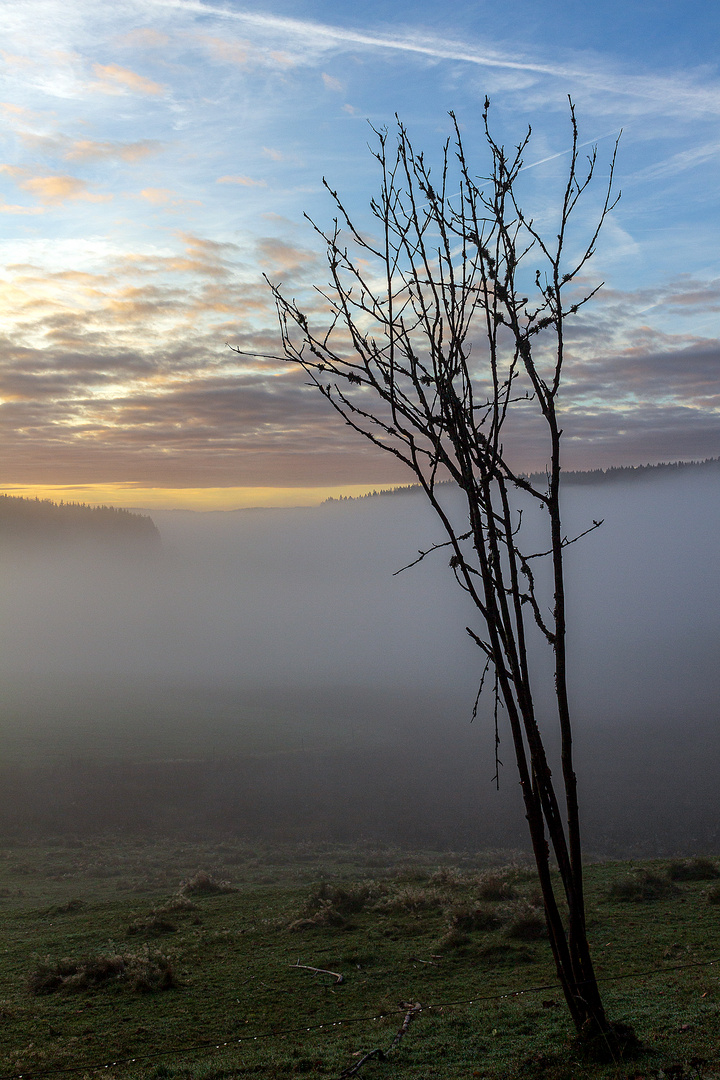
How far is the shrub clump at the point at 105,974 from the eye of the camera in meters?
7.48

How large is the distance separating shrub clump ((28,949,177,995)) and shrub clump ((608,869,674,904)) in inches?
262

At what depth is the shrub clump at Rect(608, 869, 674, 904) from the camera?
33.0 feet

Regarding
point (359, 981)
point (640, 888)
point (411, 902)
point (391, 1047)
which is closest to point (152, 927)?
point (411, 902)

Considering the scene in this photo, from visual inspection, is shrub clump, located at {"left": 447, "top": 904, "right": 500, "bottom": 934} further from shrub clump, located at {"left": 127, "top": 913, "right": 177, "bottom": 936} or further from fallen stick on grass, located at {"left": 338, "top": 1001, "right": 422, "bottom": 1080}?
shrub clump, located at {"left": 127, "top": 913, "right": 177, "bottom": 936}

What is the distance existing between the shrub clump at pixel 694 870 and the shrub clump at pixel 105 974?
8.33 metres

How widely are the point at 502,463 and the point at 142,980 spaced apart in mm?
7220

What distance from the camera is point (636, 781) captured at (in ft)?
211

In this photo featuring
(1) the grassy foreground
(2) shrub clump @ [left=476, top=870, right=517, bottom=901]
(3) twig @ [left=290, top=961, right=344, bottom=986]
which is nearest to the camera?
(1) the grassy foreground

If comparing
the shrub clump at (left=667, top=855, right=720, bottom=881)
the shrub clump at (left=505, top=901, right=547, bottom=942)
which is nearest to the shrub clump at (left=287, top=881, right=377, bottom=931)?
the shrub clump at (left=505, top=901, right=547, bottom=942)

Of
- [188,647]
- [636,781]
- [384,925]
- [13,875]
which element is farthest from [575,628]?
[384,925]

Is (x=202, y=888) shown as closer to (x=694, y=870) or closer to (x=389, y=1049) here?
(x=694, y=870)

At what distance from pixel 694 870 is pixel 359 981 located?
7081 millimetres

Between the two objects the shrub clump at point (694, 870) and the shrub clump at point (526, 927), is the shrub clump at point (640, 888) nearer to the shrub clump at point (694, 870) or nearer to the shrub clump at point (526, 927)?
the shrub clump at point (694, 870)

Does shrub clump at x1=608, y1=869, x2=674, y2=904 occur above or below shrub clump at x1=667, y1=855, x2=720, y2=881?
above
